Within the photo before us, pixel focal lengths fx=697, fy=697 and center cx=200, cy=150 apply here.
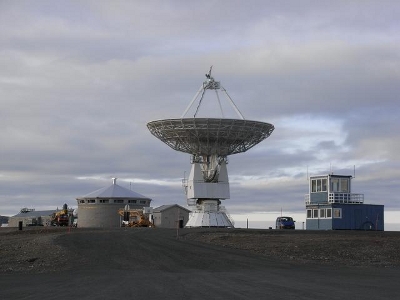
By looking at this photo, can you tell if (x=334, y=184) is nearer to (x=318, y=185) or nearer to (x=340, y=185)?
(x=340, y=185)

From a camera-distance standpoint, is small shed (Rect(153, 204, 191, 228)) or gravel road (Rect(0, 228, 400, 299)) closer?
gravel road (Rect(0, 228, 400, 299))

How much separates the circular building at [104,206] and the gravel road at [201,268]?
60.9m

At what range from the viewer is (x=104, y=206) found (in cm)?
10794

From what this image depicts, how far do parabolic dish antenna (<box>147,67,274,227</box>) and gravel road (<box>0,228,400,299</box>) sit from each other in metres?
21.8

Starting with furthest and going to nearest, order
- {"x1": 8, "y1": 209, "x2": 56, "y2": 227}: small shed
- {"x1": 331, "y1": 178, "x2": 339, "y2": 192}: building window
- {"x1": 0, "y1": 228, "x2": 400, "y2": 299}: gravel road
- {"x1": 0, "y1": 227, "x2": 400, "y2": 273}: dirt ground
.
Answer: {"x1": 8, "y1": 209, "x2": 56, "y2": 227}: small shed, {"x1": 331, "y1": 178, "x2": 339, "y2": 192}: building window, {"x1": 0, "y1": 227, "x2": 400, "y2": 273}: dirt ground, {"x1": 0, "y1": 228, "x2": 400, "y2": 299}: gravel road

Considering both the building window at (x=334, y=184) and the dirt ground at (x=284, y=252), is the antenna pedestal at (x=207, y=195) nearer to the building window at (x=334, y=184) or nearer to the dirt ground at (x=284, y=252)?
the building window at (x=334, y=184)

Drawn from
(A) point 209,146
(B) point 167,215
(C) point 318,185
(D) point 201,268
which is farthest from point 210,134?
(D) point 201,268

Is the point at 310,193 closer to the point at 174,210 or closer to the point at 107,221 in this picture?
the point at 174,210

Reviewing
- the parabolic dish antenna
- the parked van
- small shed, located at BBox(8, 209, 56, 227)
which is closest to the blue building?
the parked van

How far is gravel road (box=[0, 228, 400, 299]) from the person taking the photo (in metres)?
21.1

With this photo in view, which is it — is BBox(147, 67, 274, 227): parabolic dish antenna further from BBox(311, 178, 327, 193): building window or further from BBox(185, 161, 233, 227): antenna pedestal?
BBox(311, 178, 327, 193): building window

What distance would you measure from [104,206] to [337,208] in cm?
4416

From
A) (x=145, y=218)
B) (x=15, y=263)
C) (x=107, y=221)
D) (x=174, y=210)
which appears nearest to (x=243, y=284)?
(x=15, y=263)

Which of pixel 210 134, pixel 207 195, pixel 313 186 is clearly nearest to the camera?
pixel 210 134
